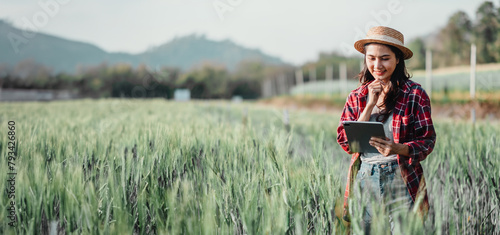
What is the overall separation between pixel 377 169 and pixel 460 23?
2144cm

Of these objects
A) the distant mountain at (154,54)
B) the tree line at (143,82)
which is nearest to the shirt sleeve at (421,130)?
the tree line at (143,82)

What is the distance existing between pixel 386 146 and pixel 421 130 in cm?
23

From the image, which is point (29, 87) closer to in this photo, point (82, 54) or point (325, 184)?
point (325, 184)

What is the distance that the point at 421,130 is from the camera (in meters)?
1.57

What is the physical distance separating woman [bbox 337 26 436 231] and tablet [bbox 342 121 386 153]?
0.09m

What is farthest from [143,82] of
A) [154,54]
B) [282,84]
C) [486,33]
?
[154,54]

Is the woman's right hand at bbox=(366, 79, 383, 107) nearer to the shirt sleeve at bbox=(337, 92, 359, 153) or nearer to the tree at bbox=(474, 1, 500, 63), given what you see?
the shirt sleeve at bbox=(337, 92, 359, 153)

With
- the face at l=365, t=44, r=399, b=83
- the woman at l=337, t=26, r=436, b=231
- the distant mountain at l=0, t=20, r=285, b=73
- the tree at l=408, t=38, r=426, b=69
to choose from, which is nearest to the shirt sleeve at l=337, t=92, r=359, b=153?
the woman at l=337, t=26, r=436, b=231

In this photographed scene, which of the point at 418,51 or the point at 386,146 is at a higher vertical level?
the point at 418,51

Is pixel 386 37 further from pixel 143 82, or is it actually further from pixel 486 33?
pixel 143 82

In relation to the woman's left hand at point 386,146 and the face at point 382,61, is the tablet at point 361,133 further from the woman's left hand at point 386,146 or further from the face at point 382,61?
the face at point 382,61

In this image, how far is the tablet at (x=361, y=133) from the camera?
4.58 ft

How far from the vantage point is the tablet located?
4.58ft

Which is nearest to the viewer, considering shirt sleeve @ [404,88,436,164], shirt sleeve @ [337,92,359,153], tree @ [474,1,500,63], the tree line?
shirt sleeve @ [404,88,436,164]
